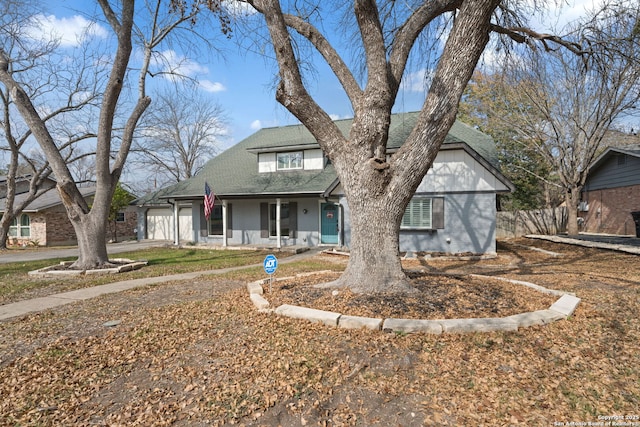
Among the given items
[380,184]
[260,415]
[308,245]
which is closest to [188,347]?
[260,415]

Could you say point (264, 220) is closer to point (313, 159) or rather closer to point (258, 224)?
point (258, 224)

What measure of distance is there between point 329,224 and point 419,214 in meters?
4.30

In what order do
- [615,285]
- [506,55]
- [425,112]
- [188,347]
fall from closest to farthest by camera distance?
[188,347], [425,112], [615,285], [506,55]

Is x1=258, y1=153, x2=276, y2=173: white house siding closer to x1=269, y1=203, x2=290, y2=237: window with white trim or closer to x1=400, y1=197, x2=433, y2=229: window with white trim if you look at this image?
x1=269, y1=203, x2=290, y2=237: window with white trim

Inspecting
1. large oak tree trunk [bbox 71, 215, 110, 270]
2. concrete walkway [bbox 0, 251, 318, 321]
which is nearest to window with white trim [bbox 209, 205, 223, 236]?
large oak tree trunk [bbox 71, 215, 110, 270]

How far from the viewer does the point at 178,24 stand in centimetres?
1061

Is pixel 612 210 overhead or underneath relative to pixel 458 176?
underneath

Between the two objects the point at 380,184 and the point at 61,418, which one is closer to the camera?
the point at 61,418

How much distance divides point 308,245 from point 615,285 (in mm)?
11007

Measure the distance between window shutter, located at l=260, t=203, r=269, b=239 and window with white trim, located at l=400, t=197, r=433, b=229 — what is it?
21.7 ft

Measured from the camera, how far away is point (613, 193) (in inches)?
751

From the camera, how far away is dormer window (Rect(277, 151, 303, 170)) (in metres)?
16.5

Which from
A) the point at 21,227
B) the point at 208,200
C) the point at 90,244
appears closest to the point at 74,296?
the point at 90,244

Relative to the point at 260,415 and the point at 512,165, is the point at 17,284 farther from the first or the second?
the point at 512,165
